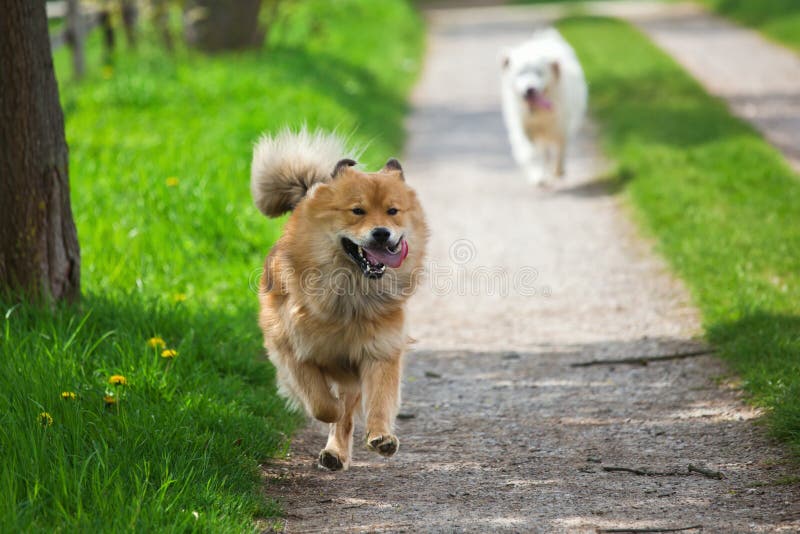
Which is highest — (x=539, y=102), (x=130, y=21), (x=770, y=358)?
(x=770, y=358)

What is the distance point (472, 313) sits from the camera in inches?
270

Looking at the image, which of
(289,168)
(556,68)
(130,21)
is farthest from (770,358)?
(130,21)

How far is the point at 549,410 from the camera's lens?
5.06 m

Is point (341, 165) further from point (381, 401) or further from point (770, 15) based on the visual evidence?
point (770, 15)

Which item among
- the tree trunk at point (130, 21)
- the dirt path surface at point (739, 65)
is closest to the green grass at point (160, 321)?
the tree trunk at point (130, 21)

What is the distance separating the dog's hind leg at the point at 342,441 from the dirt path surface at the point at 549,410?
8cm

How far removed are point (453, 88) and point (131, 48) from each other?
4.81 metres

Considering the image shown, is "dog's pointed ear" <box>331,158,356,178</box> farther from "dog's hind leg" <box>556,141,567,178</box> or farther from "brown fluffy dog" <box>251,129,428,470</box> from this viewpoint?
"dog's hind leg" <box>556,141,567,178</box>

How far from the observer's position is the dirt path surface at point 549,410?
12.4ft

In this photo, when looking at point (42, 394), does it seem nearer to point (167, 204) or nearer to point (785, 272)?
point (167, 204)

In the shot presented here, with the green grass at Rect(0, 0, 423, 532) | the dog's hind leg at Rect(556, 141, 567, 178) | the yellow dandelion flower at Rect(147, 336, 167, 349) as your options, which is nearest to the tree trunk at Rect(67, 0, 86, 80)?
the green grass at Rect(0, 0, 423, 532)

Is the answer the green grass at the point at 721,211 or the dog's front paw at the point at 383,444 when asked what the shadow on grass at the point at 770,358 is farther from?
the dog's front paw at the point at 383,444

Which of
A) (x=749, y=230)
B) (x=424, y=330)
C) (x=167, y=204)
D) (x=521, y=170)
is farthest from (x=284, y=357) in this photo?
(x=521, y=170)

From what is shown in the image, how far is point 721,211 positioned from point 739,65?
9.09 m
